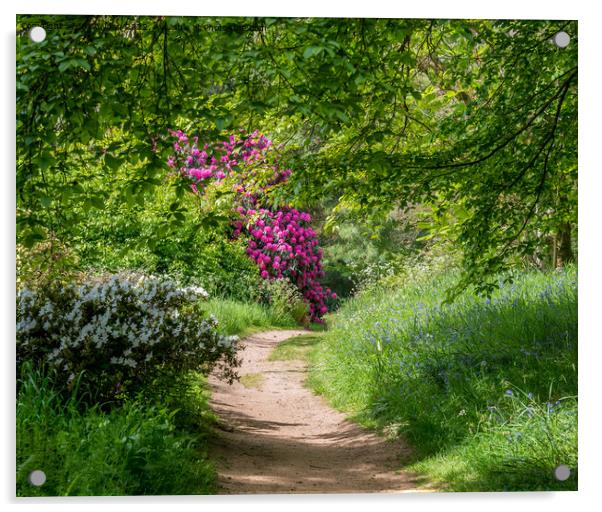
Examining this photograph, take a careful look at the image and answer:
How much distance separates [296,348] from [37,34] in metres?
4.22

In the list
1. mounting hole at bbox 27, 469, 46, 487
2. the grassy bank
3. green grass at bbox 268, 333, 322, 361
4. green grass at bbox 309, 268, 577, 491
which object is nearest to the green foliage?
green grass at bbox 309, 268, 577, 491

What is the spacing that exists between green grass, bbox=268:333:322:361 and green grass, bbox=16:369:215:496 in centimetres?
278

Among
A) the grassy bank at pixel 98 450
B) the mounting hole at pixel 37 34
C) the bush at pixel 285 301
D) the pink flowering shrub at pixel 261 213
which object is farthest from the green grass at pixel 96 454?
the bush at pixel 285 301

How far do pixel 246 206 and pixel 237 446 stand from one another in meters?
2.23

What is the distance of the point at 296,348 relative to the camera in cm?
705

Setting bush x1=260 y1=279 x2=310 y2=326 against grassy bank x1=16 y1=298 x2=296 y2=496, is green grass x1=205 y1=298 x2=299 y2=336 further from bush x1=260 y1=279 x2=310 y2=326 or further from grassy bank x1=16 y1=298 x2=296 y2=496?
grassy bank x1=16 y1=298 x2=296 y2=496

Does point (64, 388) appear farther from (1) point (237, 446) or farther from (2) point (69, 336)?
(1) point (237, 446)

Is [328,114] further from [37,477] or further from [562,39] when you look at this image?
[37,477]

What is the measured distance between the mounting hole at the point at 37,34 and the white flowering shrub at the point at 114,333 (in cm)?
162

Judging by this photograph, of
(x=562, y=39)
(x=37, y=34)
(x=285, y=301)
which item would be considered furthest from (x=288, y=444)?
(x=562, y=39)

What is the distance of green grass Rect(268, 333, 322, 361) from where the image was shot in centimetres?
676

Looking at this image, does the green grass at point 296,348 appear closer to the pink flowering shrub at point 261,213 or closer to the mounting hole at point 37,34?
the pink flowering shrub at point 261,213

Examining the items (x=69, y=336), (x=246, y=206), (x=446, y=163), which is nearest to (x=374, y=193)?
(x=446, y=163)

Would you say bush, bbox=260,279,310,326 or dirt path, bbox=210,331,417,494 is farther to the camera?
bush, bbox=260,279,310,326
